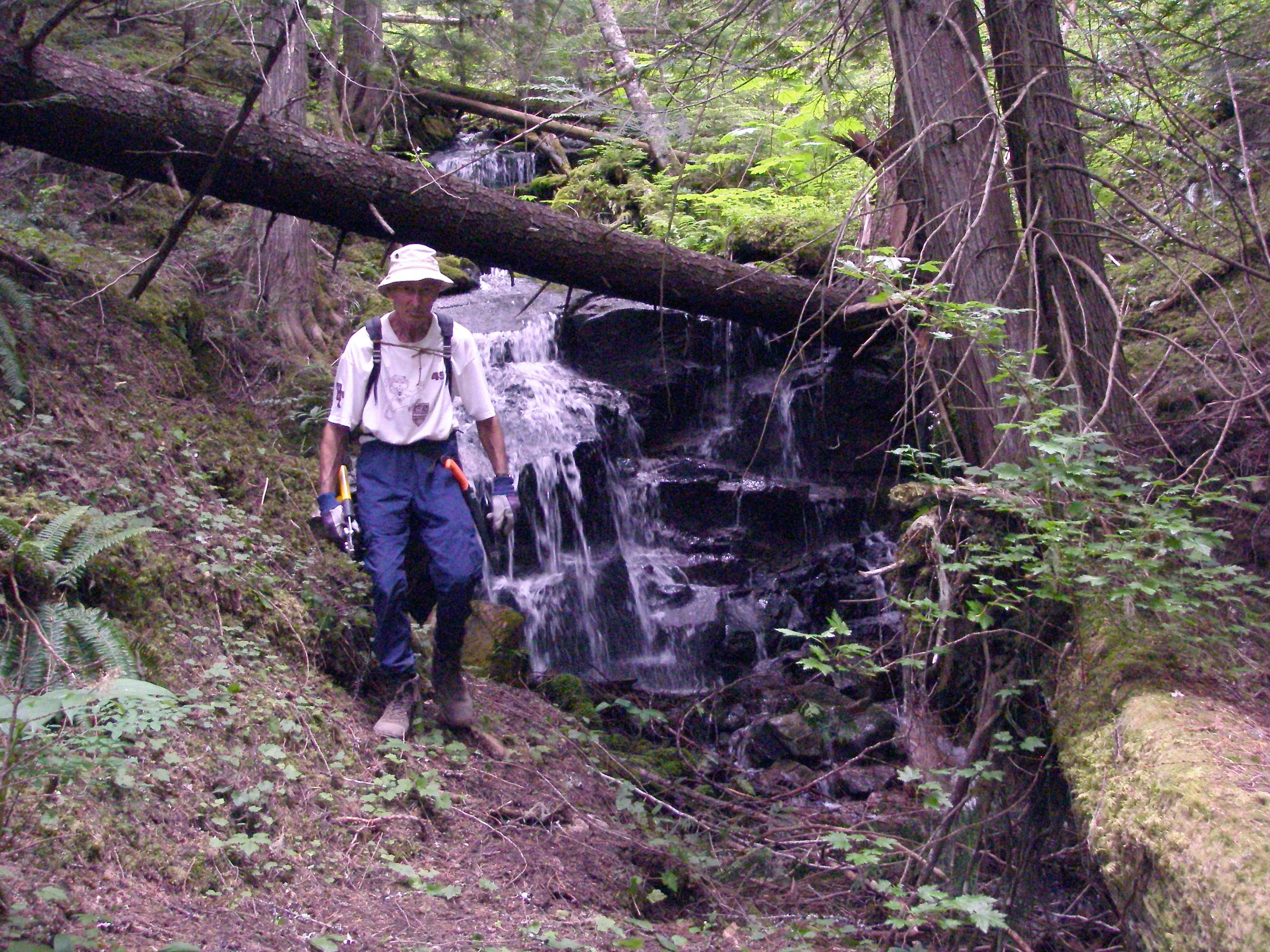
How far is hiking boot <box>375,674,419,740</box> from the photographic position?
4.84 metres

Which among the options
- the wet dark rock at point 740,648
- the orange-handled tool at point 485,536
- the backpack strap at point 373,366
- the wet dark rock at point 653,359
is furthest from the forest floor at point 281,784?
the wet dark rock at point 653,359

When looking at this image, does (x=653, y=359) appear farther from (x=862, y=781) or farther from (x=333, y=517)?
(x=333, y=517)

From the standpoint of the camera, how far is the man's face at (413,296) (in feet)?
15.4

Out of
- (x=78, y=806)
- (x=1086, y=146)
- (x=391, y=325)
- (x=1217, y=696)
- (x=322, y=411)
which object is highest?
(x=1086, y=146)

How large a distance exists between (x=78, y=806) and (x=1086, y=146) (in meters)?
7.62

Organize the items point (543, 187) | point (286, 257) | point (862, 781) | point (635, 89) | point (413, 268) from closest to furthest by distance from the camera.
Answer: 1. point (413, 268)
2. point (862, 781)
3. point (286, 257)
4. point (635, 89)
5. point (543, 187)

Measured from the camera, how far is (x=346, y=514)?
4758 millimetres

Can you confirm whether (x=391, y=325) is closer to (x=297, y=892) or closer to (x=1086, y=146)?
(x=297, y=892)

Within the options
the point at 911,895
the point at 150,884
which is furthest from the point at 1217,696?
the point at 150,884

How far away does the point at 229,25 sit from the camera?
785 centimetres

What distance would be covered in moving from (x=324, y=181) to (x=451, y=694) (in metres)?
3.33

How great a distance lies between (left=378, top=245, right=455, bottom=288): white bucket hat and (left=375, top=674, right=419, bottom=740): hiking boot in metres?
2.05

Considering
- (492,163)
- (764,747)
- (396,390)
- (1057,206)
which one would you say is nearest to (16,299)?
(396,390)

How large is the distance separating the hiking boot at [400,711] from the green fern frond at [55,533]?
1.73 m
